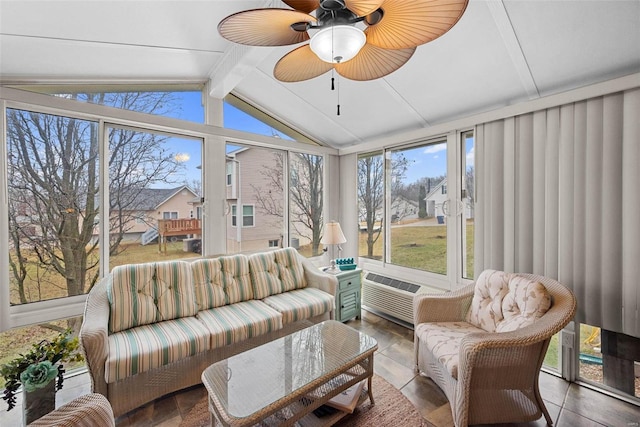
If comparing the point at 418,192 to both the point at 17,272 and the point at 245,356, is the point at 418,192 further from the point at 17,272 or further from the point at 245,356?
the point at 17,272

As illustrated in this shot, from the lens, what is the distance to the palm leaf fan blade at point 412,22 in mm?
979

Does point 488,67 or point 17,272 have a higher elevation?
point 488,67

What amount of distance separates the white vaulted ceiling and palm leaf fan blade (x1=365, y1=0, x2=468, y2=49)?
3.09 feet

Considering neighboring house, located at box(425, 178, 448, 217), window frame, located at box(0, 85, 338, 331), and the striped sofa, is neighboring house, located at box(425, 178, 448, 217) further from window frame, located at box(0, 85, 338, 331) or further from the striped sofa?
window frame, located at box(0, 85, 338, 331)

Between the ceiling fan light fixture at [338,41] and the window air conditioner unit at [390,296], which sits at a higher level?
the ceiling fan light fixture at [338,41]

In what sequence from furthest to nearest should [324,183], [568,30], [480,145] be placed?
[324,183] < [480,145] < [568,30]

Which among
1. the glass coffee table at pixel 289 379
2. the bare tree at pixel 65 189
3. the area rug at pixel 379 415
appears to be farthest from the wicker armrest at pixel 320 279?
the bare tree at pixel 65 189

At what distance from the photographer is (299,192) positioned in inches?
150

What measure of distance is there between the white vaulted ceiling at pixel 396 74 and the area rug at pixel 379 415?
247 centimetres

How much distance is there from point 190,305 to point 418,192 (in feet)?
8.62

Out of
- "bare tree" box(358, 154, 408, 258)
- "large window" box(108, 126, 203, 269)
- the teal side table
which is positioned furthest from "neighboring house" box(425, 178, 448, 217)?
"large window" box(108, 126, 203, 269)

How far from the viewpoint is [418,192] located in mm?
3275

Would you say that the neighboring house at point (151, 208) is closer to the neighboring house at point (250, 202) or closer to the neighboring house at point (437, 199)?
the neighboring house at point (250, 202)

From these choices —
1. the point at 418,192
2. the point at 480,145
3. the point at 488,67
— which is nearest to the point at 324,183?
the point at 418,192
